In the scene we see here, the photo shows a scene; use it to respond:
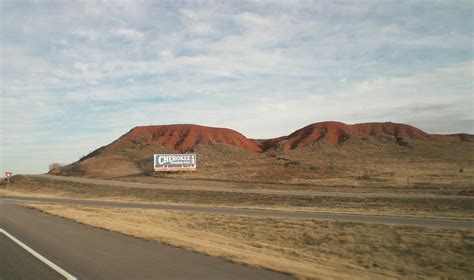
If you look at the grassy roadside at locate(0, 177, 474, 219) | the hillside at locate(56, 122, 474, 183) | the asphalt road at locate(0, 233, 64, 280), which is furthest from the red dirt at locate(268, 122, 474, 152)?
the asphalt road at locate(0, 233, 64, 280)

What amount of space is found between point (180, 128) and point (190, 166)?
57.9 metres

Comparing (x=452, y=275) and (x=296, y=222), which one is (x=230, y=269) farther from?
(x=296, y=222)

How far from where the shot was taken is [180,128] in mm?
137625

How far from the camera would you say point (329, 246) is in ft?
54.0

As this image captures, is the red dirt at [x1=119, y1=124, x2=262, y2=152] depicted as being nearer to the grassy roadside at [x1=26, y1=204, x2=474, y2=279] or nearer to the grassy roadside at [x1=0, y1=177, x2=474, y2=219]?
the grassy roadside at [x1=0, y1=177, x2=474, y2=219]

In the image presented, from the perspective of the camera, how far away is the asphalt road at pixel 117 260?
9188mm

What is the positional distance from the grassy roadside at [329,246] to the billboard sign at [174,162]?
55.8 metres

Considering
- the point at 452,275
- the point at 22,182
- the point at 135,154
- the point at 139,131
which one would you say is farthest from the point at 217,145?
the point at 452,275

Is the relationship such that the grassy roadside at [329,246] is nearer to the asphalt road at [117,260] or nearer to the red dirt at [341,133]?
the asphalt road at [117,260]

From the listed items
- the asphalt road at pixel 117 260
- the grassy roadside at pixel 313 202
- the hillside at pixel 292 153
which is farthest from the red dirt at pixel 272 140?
the asphalt road at pixel 117 260

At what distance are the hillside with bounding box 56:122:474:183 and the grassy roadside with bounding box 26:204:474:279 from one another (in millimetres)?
43127

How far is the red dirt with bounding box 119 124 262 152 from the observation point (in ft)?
415

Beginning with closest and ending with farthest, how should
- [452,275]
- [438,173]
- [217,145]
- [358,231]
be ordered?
1. [452,275]
2. [358,231]
3. [438,173]
4. [217,145]

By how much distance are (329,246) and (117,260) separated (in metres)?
8.25
